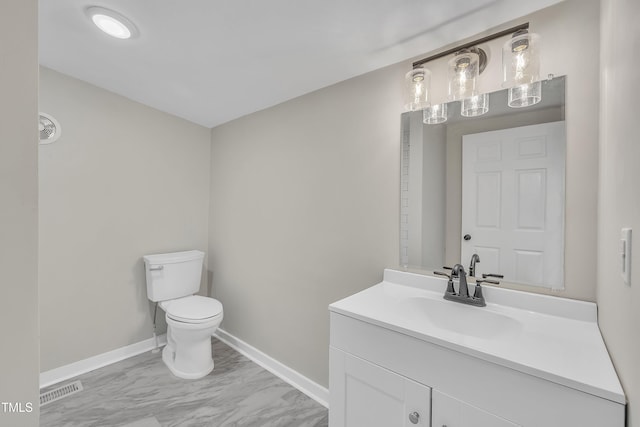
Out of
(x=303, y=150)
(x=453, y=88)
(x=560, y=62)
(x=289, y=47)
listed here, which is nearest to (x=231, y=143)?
(x=303, y=150)

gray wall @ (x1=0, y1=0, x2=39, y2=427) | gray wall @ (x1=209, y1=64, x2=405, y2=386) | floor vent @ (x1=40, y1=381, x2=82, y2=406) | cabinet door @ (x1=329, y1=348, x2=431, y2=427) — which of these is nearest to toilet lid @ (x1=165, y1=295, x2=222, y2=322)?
gray wall @ (x1=209, y1=64, x2=405, y2=386)

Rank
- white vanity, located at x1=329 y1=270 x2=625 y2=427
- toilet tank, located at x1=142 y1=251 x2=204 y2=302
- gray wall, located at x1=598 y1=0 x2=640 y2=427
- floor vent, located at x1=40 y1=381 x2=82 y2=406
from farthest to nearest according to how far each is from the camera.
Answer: toilet tank, located at x1=142 y1=251 x2=204 y2=302 < floor vent, located at x1=40 y1=381 x2=82 y2=406 < white vanity, located at x1=329 y1=270 x2=625 y2=427 < gray wall, located at x1=598 y1=0 x2=640 y2=427

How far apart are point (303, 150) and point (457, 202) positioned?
1101 millimetres

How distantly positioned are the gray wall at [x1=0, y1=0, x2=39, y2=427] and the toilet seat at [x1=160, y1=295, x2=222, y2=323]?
137 centimetres

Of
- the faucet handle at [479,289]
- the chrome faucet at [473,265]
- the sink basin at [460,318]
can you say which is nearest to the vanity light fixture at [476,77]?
the chrome faucet at [473,265]

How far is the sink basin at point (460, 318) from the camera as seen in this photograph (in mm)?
1181

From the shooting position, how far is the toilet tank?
7.62ft

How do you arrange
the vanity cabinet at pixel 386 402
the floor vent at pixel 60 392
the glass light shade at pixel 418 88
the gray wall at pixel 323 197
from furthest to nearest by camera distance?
1. the floor vent at pixel 60 392
2. the glass light shade at pixel 418 88
3. the gray wall at pixel 323 197
4. the vanity cabinet at pixel 386 402

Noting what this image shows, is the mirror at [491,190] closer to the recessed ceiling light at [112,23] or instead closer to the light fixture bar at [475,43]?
the light fixture bar at [475,43]

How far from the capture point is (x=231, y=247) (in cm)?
265

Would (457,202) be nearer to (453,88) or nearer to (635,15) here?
(453,88)

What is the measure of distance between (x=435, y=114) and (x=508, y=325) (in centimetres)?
104

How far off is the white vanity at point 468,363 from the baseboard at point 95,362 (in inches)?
77.5

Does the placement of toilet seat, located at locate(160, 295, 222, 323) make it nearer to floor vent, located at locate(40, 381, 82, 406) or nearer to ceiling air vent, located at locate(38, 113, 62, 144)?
floor vent, located at locate(40, 381, 82, 406)
